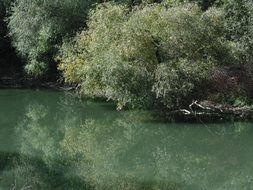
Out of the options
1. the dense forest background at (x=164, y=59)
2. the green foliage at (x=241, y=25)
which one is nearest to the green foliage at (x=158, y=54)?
the dense forest background at (x=164, y=59)

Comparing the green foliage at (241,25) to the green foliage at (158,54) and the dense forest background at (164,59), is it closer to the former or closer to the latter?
the dense forest background at (164,59)

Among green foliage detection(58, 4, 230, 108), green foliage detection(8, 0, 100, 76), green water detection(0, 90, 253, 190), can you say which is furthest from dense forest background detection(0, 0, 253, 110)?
green foliage detection(8, 0, 100, 76)

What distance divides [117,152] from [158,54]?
511 centimetres

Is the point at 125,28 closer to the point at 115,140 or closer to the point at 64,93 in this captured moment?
the point at 115,140

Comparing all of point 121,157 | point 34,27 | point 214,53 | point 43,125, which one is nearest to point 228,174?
point 121,157

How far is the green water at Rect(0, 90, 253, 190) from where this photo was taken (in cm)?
1190

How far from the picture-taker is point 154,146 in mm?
15898

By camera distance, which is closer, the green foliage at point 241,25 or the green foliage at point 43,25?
the green foliage at point 241,25

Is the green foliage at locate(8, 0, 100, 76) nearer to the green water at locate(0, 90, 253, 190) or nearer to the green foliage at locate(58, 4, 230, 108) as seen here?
the green water at locate(0, 90, 253, 190)

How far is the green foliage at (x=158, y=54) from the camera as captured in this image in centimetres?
1786

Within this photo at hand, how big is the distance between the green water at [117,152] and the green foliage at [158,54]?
1297 mm

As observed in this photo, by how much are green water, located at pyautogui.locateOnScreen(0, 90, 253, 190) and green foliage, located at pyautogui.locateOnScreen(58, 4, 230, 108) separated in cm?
130

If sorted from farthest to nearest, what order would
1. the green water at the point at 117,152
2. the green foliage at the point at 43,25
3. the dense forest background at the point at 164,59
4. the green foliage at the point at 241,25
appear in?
the green foliage at the point at 43,25, the green foliage at the point at 241,25, the dense forest background at the point at 164,59, the green water at the point at 117,152

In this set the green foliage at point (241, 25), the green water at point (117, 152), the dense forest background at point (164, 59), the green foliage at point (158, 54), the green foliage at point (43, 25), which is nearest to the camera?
the green water at point (117, 152)
